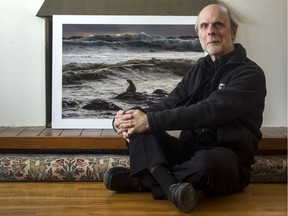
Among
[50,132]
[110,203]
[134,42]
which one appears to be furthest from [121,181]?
[134,42]

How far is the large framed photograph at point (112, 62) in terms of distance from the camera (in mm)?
2750

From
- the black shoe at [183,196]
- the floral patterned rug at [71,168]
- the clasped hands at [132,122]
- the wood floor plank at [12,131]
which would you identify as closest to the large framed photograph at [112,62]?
the wood floor plank at [12,131]

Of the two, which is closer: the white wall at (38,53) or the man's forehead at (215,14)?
the man's forehead at (215,14)

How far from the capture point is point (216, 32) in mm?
1902

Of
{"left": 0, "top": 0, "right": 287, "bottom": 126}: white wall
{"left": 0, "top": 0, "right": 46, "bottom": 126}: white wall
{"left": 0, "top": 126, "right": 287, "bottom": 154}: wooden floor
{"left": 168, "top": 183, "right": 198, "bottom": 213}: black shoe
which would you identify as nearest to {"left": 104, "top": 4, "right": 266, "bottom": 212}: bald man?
{"left": 168, "top": 183, "right": 198, "bottom": 213}: black shoe

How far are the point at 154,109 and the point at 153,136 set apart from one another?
28 cm

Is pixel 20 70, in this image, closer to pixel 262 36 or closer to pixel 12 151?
pixel 12 151

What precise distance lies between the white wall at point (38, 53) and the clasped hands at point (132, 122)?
116 cm

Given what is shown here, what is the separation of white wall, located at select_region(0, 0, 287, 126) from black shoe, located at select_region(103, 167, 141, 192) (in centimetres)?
103

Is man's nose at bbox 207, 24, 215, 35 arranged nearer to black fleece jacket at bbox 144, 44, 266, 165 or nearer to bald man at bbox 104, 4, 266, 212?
bald man at bbox 104, 4, 266, 212

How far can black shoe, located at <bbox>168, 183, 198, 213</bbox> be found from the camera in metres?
1.61

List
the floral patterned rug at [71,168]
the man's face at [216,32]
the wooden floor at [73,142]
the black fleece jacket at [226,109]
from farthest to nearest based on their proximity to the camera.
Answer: the wooden floor at [73,142]
the floral patterned rug at [71,168]
the man's face at [216,32]
the black fleece jacket at [226,109]

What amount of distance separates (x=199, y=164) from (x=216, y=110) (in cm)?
23

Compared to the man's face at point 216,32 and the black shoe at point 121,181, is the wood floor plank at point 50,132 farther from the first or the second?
the man's face at point 216,32
